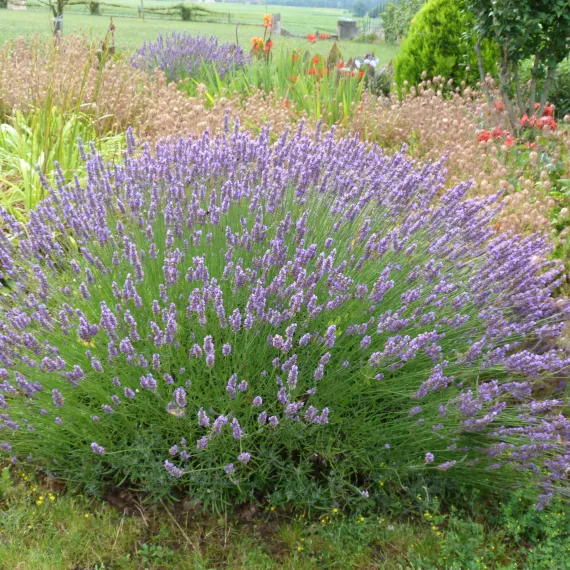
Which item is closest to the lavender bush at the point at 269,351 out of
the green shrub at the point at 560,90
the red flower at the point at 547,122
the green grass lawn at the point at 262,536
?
the green grass lawn at the point at 262,536

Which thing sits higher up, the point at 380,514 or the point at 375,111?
the point at 375,111

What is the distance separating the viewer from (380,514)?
8.36 feet

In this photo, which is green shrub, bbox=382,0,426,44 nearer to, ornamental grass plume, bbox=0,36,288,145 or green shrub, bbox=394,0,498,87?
green shrub, bbox=394,0,498,87

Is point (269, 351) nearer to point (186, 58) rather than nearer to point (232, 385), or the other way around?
point (232, 385)

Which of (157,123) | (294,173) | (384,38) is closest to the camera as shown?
(294,173)

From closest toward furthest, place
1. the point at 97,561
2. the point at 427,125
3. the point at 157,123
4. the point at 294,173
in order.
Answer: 1. the point at 97,561
2. the point at 294,173
3. the point at 157,123
4. the point at 427,125

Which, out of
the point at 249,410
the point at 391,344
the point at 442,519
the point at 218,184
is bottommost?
the point at 442,519

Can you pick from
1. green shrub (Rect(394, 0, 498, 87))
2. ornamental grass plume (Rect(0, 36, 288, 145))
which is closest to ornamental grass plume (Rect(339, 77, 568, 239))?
ornamental grass plume (Rect(0, 36, 288, 145))

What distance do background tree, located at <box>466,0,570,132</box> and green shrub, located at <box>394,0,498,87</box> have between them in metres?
2.16

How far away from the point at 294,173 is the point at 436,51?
8.00m

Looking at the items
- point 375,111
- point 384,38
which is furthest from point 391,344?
point 384,38

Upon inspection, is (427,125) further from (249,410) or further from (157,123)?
(249,410)

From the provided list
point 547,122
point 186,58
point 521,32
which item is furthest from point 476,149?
point 186,58

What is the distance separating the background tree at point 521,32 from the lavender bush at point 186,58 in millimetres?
4614
